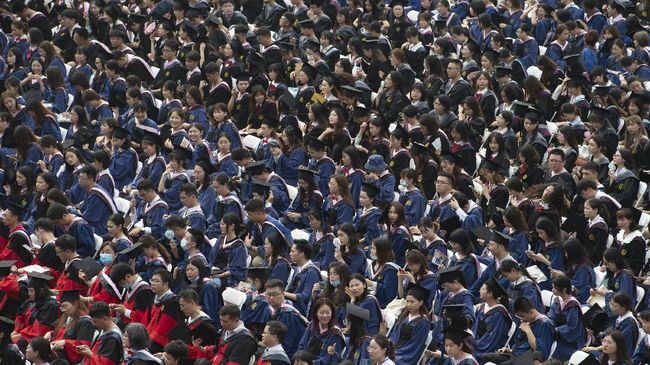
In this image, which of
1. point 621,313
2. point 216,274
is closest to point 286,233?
point 216,274

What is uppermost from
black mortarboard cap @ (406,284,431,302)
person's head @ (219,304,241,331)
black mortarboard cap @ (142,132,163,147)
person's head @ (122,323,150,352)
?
person's head @ (122,323,150,352)

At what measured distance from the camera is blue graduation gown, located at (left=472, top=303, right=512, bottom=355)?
414 inches

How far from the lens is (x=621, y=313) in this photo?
10445 mm

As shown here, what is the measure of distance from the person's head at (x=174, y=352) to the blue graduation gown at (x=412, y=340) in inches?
67.1

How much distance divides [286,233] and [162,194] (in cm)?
205

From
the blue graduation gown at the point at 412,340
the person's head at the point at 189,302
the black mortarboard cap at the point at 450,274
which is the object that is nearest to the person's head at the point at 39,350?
the person's head at the point at 189,302

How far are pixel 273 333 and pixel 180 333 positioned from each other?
2.64ft

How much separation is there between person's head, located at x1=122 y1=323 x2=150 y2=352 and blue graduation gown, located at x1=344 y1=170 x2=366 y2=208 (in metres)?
4.01

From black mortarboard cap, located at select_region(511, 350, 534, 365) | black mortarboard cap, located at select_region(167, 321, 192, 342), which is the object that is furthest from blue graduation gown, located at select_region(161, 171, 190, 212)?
black mortarboard cap, located at select_region(511, 350, 534, 365)

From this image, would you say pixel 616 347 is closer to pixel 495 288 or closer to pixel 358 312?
pixel 495 288

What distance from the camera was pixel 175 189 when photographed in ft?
44.6

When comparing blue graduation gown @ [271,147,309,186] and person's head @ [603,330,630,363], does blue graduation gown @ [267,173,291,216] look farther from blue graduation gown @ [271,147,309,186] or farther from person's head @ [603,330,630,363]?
person's head @ [603,330,630,363]

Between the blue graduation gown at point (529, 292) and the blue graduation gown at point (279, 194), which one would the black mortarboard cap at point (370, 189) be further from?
the blue graduation gown at point (529, 292)

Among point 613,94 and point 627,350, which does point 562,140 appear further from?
point 627,350
